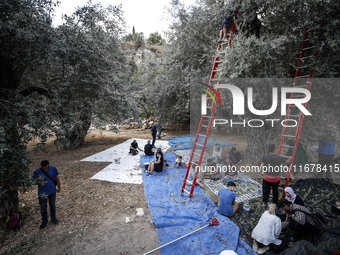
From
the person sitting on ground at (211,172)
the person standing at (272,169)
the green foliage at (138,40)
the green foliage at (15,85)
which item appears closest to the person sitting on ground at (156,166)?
the person sitting on ground at (211,172)

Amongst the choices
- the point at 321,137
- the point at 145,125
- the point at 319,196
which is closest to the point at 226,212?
the point at 319,196

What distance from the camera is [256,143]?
826 centimetres

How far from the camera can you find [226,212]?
15.2 feet

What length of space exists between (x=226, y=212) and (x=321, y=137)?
13.8 feet

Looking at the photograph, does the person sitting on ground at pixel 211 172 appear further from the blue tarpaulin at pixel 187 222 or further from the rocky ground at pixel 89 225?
the blue tarpaulin at pixel 187 222

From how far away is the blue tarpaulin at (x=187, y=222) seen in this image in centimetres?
366

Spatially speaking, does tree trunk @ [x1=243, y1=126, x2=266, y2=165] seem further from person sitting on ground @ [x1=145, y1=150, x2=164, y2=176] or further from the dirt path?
the dirt path

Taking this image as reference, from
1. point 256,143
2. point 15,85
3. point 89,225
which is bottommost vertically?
point 89,225

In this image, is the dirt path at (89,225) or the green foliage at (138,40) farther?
the green foliage at (138,40)

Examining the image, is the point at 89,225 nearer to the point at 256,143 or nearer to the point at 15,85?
the point at 15,85

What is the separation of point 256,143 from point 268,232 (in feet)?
17.6

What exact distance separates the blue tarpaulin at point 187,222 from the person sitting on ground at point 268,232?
0.26 m

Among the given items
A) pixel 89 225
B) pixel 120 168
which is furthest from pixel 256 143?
pixel 89 225

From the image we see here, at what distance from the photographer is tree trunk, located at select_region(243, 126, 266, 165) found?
26.9 ft
